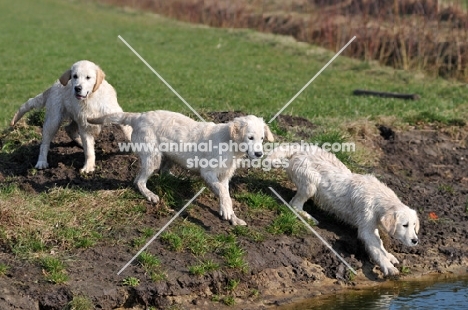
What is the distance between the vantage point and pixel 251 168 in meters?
11.1

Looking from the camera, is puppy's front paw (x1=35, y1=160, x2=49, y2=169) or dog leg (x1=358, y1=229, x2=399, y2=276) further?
puppy's front paw (x1=35, y1=160, x2=49, y2=169)

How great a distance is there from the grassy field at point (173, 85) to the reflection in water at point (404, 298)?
0.98 metres

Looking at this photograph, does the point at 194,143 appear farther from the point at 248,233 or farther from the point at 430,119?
the point at 430,119

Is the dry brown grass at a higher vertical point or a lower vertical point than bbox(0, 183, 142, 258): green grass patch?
lower

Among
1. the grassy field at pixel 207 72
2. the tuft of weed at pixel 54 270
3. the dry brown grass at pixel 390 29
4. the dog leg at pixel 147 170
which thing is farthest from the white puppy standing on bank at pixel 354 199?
the dry brown grass at pixel 390 29

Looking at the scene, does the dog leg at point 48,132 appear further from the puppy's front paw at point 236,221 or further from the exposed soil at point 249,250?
the puppy's front paw at point 236,221

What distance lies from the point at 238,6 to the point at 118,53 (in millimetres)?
7511

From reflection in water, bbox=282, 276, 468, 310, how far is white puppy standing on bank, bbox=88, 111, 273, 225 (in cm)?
139

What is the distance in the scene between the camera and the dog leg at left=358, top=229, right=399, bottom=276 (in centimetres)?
957

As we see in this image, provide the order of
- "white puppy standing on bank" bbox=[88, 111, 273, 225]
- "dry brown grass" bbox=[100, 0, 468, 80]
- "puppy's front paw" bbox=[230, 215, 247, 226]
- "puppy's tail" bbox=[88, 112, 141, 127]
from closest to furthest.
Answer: "white puppy standing on bank" bbox=[88, 111, 273, 225] → "puppy's front paw" bbox=[230, 215, 247, 226] → "puppy's tail" bbox=[88, 112, 141, 127] → "dry brown grass" bbox=[100, 0, 468, 80]

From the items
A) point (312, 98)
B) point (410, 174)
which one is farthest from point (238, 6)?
point (410, 174)

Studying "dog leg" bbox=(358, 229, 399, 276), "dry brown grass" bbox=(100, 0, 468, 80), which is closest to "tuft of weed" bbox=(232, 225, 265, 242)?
"dog leg" bbox=(358, 229, 399, 276)

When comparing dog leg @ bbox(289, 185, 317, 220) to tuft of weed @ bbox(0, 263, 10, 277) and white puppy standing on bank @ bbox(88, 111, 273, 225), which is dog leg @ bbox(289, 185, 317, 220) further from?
tuft of weed @ bbox(0, 263, 10, 277)

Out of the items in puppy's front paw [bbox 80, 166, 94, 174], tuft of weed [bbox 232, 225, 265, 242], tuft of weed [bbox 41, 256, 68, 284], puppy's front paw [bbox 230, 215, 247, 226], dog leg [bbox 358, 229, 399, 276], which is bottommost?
→ dog leg [bbox 358, 229, 399, 276]
